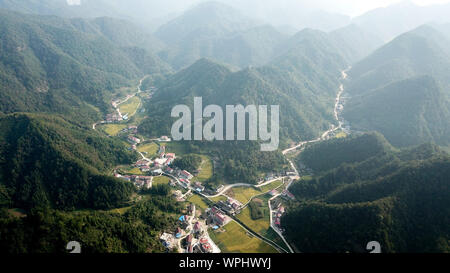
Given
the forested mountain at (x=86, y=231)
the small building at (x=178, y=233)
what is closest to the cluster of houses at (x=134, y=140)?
the forested mountain at (x=86, y=231)

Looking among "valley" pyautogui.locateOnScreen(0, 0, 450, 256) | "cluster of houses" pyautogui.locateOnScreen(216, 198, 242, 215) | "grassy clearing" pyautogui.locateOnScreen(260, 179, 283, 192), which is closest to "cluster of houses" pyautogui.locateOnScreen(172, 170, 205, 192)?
"valley" pyautogui.locateOnScreen(0, 0, 450, 256)

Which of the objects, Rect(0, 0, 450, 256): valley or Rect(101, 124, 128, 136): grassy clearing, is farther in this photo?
Rect(101, 124, 128, 136): grassy clearing

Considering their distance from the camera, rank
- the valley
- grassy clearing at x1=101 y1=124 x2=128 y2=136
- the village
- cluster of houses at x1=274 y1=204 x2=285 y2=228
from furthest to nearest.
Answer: grassy clearing at x1=101 y1=124 x2=128 y2=136 < cluster of houses at x1=274 y1=204 x2=285 y2=228 < the village < the valley

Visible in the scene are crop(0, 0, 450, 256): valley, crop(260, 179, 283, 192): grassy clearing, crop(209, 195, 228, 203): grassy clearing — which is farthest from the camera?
crop(260, 179, 283, 192): grassy clearing

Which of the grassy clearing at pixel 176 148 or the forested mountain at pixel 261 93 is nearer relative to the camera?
the grassy clearing at pixel 176 148

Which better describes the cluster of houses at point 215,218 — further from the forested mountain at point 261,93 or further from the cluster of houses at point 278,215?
the forested mountain at point 261,93

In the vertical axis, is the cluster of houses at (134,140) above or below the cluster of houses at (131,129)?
below

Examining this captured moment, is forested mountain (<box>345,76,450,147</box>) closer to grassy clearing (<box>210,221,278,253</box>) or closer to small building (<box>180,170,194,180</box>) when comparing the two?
grassy clearing (<box>210,221,278,253</box>)
